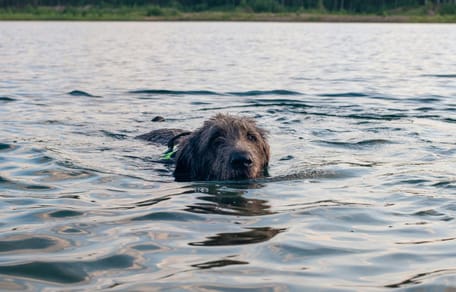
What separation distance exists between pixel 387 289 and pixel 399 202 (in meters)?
2.73

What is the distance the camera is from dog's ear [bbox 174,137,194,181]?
9.24m

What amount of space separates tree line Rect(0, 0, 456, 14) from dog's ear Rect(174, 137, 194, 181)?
79.9 meters

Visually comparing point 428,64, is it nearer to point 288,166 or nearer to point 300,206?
point 288,166

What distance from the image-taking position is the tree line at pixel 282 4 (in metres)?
93.7

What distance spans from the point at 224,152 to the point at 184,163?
0.90 m

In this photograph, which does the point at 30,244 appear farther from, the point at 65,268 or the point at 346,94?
the point at 346,94

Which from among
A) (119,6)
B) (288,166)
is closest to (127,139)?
(288,166)

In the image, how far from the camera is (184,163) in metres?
9.35

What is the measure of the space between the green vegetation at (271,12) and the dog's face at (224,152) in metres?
73.3

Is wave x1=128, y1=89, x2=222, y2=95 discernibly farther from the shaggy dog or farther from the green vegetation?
the green vegetation

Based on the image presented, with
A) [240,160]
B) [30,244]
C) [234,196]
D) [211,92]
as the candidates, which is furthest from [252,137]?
[211,92]

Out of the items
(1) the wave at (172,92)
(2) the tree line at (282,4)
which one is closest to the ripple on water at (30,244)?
(1) the wave at (172,92)

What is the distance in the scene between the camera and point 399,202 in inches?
310

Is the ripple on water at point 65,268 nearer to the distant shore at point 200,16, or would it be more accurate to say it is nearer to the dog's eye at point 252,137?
the dog's eye at point 252,137
